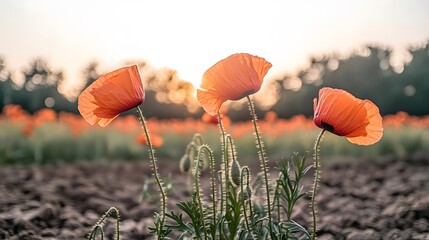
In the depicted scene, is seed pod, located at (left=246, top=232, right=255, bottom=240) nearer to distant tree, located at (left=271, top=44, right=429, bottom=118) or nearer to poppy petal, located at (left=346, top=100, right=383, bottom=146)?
poppy petal, located at (left=346, top=100, right=383, bottom=146)

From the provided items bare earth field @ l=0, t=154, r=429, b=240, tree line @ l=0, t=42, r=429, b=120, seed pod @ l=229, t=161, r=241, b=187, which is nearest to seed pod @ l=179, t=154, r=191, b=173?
bare earth field @ l=0, t=154, r=429, b=240

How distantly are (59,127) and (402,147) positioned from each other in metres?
4.89

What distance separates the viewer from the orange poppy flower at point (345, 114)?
5.98 feet

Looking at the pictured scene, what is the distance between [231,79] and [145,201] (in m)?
2.36

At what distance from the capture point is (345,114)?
1.84m

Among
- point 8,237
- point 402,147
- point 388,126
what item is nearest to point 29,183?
point 8,237

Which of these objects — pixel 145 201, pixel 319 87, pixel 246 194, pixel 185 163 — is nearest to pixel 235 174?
pixel 246 194

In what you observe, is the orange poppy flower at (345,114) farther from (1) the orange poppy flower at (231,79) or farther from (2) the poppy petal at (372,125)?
(1) the orange poppy flower at (231,79)

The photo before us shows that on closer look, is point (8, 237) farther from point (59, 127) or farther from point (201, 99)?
point (59, 127)

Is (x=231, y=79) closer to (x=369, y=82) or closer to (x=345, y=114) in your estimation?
(x=345, y=114)

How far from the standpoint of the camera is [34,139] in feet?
24.0

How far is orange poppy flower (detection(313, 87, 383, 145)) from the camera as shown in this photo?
5.98ft

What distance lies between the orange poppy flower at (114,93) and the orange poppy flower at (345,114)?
0.57 meters

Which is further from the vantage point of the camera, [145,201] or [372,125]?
[145,201]
